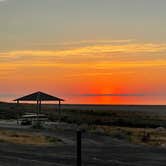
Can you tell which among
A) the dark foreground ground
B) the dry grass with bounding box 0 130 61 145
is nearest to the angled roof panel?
the dry grass with bounding box 0 130 61 145

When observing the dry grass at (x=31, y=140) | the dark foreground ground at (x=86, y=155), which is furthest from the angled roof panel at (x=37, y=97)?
the dark foreground ground at (x=86, y=155)

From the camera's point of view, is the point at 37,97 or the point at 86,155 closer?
the point at 86,155

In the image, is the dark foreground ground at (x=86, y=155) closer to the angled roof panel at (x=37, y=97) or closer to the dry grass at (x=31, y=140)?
the dry grass at (x=31, y=140)

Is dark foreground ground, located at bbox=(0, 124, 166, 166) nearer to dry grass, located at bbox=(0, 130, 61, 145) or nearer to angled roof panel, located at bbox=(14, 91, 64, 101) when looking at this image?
dry grass, located at bbox=(0, 130, 61, 145)

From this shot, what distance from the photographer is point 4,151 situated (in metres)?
25.3

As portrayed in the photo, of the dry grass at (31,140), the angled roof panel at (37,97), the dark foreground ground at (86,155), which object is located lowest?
the dark foreground ground at (86,155)

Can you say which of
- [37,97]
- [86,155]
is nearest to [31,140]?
[86,155]

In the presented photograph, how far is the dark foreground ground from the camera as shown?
2127 centimetres

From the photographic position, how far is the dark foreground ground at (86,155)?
837 inches

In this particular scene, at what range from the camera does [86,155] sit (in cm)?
2427

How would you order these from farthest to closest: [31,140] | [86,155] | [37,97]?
[37,97] → [31,140] → [86,155]

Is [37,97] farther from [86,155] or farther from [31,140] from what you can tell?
[86,155]

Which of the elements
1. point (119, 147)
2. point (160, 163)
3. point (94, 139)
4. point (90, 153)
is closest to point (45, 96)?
point (94, 139)

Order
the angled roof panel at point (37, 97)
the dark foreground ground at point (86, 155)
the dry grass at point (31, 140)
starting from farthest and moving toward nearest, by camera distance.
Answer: the angled roof panel at point (37, 97) → the dry grass at point (31, 140) → the dark foreground ground at point (86, 155)
